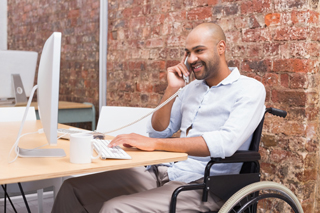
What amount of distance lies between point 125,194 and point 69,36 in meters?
2.38

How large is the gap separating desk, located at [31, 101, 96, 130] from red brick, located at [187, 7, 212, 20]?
1.41m

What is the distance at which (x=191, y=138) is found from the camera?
1544mm

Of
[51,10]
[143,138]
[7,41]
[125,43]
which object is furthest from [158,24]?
[143,138]

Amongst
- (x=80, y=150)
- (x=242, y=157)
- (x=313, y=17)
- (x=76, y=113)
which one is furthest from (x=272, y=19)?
(x=76, y=113)

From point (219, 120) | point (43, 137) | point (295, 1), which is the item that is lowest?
point (43, 137)

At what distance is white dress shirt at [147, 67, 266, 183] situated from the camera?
61.0 inches

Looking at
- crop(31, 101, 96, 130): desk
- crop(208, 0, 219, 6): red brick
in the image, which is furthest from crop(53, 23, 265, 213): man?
crop(31, 101, 96, 130): desk

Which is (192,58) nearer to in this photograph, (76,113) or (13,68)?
(13,68)

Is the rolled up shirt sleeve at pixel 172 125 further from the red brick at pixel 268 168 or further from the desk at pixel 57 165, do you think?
the red brick at pixel 268 168

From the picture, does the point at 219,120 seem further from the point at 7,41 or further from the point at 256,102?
the point at 7,41

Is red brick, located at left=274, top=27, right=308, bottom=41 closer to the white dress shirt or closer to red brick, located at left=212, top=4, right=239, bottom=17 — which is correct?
red brick, located at left=212, top=4, right=239, bottom=17

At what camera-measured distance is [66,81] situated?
12.2 feet

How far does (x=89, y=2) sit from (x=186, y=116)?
2.33 meters

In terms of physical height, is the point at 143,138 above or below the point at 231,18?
below
